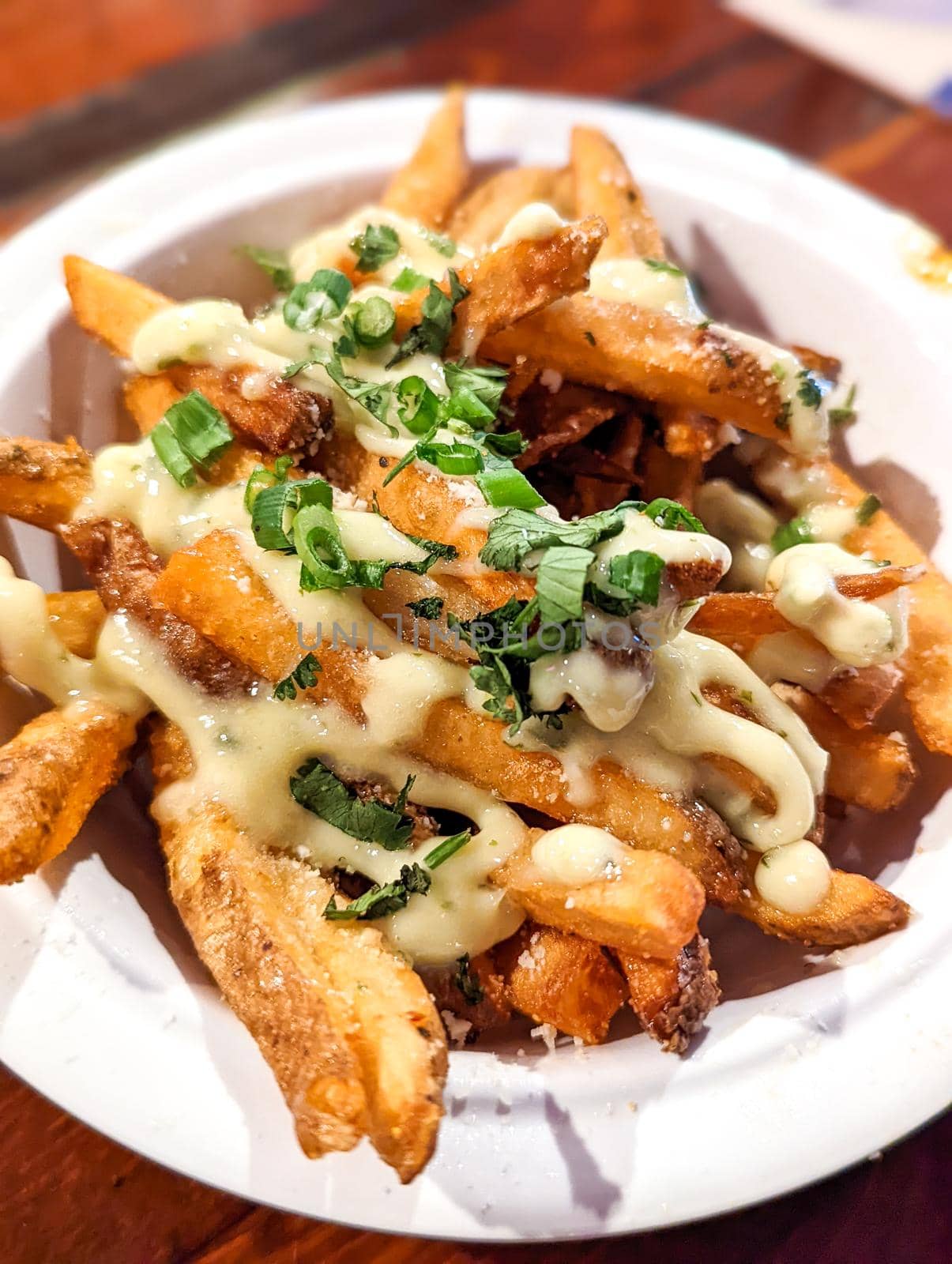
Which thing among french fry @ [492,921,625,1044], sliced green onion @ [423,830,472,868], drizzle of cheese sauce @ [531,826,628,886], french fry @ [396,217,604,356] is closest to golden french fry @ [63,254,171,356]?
french fry @ [396,217,604,356]

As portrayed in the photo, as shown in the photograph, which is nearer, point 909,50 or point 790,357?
point 790,357

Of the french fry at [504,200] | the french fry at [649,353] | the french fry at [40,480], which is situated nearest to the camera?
the french fry at [40,480]

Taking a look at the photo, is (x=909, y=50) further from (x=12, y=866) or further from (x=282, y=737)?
(x=12, y=866)

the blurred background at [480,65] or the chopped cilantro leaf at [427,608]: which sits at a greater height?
the blurred background at [480,65]

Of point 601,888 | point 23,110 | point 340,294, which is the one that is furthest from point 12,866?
point 23,110

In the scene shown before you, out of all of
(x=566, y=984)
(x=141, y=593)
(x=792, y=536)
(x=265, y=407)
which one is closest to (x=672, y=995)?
(x=566, y=984)

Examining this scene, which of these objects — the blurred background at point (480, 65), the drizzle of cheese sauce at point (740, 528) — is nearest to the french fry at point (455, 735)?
the drizzle of cheese sauce at point (740, 528)

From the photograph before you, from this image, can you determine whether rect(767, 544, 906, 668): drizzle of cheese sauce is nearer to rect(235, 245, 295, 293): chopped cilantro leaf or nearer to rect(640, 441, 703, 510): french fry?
rect(640, 441, 703, 510): french fry

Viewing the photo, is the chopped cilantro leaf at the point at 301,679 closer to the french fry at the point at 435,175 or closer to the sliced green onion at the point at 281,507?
the sliced green onion at the point at 281,507
